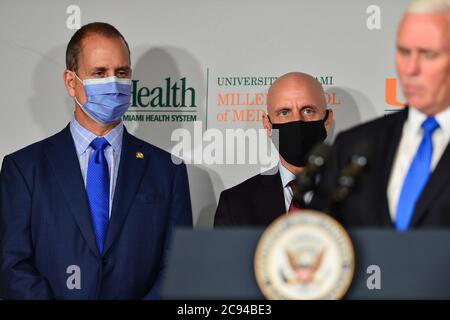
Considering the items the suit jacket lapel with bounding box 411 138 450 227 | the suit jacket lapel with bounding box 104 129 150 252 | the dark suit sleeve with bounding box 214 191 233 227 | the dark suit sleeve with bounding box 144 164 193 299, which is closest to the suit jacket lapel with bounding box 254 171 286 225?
the dark suit sleeve with bounding box 214 191 233 227

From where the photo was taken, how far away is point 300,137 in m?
3.17

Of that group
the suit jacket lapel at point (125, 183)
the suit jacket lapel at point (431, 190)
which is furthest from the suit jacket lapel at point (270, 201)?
the suit jacket lapel at point (431, 190)

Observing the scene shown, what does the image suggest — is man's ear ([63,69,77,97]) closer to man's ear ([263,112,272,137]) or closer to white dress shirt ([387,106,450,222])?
man's ear ([263,112,272,137])

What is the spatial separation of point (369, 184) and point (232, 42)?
1608mm

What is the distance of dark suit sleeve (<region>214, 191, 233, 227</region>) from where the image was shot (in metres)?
3.39

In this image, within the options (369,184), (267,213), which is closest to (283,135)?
(267,213)

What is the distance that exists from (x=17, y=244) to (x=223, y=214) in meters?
0.81

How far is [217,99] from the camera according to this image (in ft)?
12.3

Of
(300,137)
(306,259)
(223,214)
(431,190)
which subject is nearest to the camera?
(306,259)

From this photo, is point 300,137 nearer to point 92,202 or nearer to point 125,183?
point 125,183

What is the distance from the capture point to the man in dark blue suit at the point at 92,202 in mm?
3152

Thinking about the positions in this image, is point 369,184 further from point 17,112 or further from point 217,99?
point 17,112

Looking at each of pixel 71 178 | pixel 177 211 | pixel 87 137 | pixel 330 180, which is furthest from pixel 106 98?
pixel 330 180

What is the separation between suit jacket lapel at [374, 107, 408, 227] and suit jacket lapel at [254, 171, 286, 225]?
973 mm
